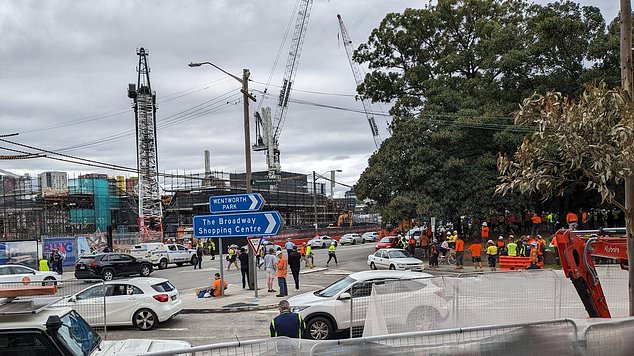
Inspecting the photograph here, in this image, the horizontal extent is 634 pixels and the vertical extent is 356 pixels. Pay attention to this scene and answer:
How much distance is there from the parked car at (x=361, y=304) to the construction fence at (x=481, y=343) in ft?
13.9

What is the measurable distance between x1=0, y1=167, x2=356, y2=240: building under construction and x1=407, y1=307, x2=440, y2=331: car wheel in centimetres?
4126

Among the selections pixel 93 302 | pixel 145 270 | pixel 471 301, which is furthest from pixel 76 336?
pixel 145 270

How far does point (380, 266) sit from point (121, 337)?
17545 millimetres

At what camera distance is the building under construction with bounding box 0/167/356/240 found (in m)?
59.5

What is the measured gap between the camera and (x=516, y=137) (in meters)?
34.7

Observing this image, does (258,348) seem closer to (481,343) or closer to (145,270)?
(481,343)

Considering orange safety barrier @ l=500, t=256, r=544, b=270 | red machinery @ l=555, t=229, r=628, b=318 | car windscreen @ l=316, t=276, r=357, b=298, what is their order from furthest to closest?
orange safety barrier @ l=500, t=256, r=544, b=270 → car windscreen @ l=316, t=276, r=357, b=298 → red machinery @ l=555, t=229, r=628, b=318

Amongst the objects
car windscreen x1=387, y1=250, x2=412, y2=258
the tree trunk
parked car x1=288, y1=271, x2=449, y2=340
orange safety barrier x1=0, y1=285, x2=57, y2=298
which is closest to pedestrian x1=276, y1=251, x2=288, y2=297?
parked car x1=288, y1=271, x2=449, y2=340

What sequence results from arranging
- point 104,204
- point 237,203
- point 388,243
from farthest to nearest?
point 104,204
point 388,243
point 237,203

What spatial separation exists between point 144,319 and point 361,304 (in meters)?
6.18

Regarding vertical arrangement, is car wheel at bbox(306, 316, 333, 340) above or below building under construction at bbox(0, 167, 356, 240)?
below

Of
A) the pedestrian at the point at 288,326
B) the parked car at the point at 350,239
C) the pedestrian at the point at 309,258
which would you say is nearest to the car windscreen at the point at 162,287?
the pedestrian at the point at 288,326

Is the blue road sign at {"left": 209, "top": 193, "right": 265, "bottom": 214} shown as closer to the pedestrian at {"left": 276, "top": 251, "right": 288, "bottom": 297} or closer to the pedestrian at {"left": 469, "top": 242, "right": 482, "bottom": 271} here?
the pedestrian at {"left": 276, "top": 251, "right": 288, "bottom": 297}

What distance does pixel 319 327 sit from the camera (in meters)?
11.9
